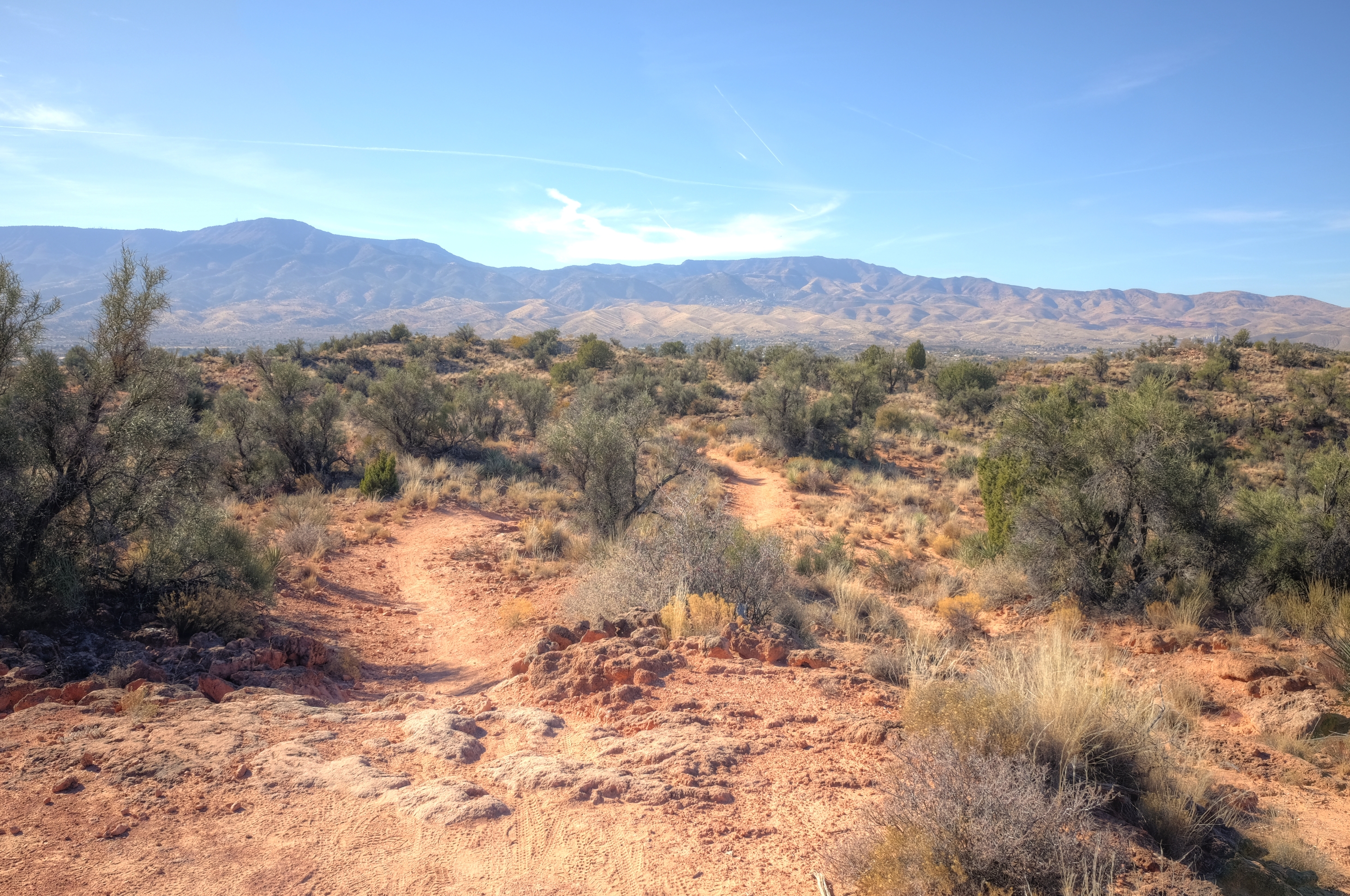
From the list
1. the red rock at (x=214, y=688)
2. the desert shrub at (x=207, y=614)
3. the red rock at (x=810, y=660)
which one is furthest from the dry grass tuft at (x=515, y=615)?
the red rock at (x=810, y=660)

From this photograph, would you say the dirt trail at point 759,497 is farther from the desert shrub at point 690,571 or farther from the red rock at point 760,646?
the red rock at point 760,646

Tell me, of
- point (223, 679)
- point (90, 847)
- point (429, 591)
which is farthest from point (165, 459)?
point (90, 847)

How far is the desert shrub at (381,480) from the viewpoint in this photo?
14766 millimetres

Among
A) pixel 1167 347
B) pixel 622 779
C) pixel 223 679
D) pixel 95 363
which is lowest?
pixel 223 679

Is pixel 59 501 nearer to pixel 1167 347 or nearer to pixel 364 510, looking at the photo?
pixel 364 510

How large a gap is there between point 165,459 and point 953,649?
28.2 ft

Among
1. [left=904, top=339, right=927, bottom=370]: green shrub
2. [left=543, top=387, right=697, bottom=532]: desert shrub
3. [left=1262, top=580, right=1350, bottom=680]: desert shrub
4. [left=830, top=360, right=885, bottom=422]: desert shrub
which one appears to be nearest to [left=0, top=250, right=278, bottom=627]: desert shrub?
[left=543, top=387, right=697, bottom=532]: desert shrub

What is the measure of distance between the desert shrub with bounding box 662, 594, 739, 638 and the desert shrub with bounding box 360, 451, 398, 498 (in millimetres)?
10434

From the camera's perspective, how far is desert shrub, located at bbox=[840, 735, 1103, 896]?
8.89 feet

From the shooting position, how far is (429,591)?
985cm

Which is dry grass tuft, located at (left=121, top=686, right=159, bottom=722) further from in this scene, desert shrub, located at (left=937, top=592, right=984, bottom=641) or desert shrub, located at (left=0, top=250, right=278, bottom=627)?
desert shrub, located at (left=937, top=592, right=984, bottom=641)

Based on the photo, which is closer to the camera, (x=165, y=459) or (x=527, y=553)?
(x=165, y=459)

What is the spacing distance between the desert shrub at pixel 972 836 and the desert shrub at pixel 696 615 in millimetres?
3147

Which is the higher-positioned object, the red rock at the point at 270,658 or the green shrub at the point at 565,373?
the green shrub at the point at 565,373
